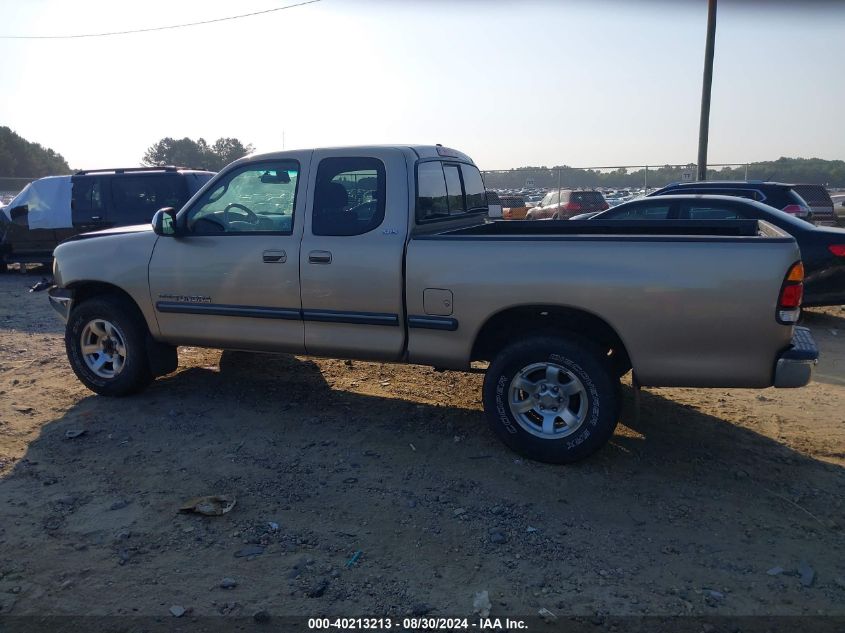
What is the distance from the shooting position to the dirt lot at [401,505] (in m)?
3.26

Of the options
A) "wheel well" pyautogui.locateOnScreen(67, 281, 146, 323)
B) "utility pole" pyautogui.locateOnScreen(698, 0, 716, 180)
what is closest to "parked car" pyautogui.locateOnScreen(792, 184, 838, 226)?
"utility pole" pyautogui.locateOnScreen(698, 0, 716, 180)

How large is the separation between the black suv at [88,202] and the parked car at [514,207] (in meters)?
13.1

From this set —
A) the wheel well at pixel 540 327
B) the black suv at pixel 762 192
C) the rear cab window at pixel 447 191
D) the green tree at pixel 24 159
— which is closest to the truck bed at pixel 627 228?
the rear cab window at pixel 447 191

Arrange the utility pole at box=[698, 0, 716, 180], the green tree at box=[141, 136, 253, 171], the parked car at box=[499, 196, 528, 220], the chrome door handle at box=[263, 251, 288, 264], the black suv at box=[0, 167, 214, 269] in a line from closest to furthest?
1. the chrome door handle at box=[263, 251, 288, 264]
2. the black suv at box=[0, 167, 214, 269]
3. the utility pole at box=[698, 0, 716, 180]
4. the parked car at box=[499, 196, 528, 220]
5. the green tree at box=[141, 136, 253, 171]

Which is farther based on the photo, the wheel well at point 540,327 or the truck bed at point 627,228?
the truck bed at point 627,228

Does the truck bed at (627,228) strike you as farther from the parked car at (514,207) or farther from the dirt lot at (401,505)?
the parked car at (514,207)

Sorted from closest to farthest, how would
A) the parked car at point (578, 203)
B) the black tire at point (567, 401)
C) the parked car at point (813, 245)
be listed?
1. the black tire at point (567, 401)
2. the parked car at point (813, 245)
3. the parked car at point (578, 203)

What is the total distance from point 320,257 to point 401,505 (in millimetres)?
1894

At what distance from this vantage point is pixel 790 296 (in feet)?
13.0

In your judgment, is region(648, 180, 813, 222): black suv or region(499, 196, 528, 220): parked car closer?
region(648, 180, 813, 222): black suv

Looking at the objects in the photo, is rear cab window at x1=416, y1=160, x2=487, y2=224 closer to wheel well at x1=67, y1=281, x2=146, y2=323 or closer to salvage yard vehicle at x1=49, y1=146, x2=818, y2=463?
salvage yard vehicle at x1=49, y1=146, x2=818, y2=463

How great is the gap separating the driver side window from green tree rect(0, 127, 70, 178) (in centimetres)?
5001

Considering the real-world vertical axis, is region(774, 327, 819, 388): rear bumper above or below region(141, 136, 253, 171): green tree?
below

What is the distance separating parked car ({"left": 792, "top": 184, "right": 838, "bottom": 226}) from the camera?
16.0 m
